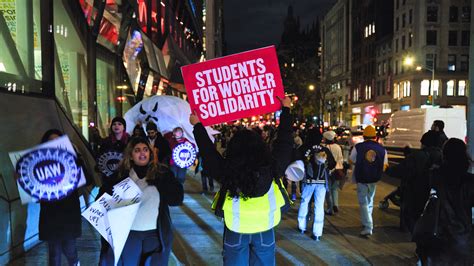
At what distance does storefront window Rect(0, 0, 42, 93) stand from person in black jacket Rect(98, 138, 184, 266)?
371cm

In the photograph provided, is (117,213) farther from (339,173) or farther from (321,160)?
(339,173)

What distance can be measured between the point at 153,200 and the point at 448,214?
2.60m

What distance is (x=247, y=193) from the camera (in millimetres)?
3410

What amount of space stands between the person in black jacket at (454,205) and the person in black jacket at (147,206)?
2351 millimetres

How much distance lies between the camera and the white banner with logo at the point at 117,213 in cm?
347

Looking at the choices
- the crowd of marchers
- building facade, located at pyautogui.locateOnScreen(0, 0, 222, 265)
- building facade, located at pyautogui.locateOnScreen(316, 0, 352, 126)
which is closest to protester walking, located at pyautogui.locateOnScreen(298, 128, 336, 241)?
the crowd of marchers

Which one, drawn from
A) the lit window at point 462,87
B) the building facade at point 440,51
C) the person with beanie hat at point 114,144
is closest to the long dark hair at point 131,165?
the person with beanie hat at point 114,144

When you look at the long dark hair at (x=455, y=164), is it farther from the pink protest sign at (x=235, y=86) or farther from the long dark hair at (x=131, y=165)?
the long dark hair at (x=131, y=165)

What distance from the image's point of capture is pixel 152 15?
22.3 meters

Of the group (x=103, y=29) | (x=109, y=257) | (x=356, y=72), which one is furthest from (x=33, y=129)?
(x=356, y=72)

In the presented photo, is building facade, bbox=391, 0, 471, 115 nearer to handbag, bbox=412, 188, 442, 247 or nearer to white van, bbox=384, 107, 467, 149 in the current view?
white van, bbox=384, 107, 467, 149

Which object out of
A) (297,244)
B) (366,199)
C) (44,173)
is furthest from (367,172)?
(44,173)

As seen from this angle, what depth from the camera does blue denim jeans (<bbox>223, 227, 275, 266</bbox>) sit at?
3.53 metres

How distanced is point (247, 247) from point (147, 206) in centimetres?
89
